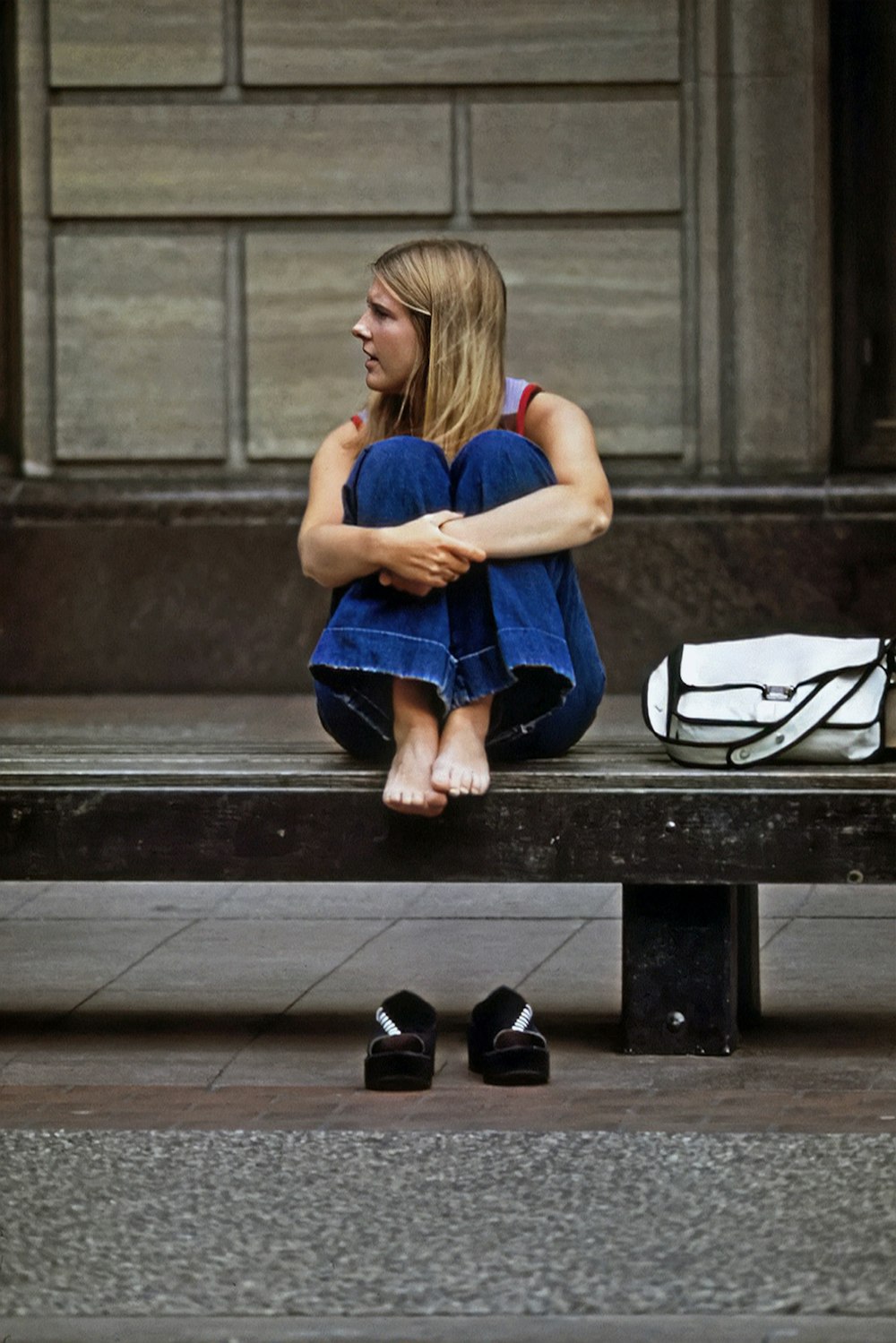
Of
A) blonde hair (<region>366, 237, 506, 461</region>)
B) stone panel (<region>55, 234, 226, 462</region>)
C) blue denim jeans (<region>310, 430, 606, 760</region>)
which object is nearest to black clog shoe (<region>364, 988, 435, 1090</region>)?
blue denim jeans (<region>310, 430, 606, 760</region>)

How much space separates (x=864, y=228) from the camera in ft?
33.8

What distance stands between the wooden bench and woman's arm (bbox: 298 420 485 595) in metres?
0.39

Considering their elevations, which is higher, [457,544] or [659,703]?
[457,544]

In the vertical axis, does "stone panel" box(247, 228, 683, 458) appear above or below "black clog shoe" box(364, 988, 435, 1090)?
above

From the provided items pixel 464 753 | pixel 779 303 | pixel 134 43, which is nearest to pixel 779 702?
pixel 464 753

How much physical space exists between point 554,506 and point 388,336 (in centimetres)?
51

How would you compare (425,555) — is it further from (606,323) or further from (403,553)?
(606,323)

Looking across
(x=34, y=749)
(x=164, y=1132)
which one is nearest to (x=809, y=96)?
(x=34, y=749)

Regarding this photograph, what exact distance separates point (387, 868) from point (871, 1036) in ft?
3.37

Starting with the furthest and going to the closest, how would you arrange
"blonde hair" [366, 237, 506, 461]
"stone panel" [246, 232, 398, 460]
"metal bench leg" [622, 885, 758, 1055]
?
"stone panel" [246, 232, 398, 460], "blonde hair" [366, 237, 506, 461], "metal bench leg" [622, 885, 758, 1055]

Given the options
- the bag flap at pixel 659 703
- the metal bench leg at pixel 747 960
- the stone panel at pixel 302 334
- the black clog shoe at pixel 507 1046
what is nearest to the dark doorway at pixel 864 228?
the stone panel at pixel 302 334

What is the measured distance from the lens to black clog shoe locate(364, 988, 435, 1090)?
396 centimetres

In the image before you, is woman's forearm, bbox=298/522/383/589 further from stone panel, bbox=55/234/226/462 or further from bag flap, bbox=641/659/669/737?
stone panel, bbox=55/234/226/462

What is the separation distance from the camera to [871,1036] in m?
4.40
